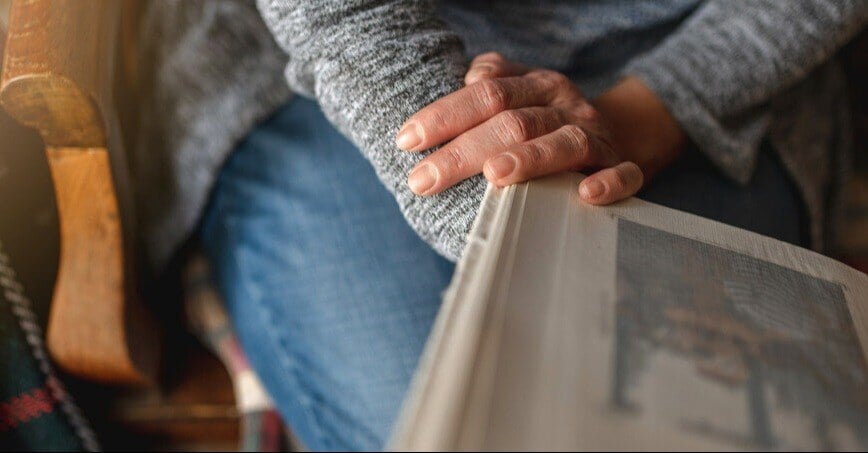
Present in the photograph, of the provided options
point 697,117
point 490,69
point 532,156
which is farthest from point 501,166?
point 697,117

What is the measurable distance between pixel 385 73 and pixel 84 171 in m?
0.23

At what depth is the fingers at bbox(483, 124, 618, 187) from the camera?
36 cm

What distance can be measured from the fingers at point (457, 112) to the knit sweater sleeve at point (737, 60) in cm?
18

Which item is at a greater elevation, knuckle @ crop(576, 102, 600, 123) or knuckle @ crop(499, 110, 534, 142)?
knuckle @ crop(499, 110, 534, 142)

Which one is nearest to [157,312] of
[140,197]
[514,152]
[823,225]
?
[140,197]

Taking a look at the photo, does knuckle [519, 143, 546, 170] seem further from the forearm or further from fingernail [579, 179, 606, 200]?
the forearm

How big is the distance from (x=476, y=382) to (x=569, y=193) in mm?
160

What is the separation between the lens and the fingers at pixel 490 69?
45cm

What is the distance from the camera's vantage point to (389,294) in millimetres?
509

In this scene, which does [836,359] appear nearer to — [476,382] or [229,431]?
[476,382]

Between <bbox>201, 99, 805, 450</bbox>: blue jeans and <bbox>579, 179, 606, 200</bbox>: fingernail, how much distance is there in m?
0.18

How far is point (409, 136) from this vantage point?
0.39 metres

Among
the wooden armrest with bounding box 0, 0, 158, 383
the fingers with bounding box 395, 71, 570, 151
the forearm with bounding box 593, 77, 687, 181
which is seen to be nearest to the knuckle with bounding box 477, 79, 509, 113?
the fingers with bounding box 395, 71, 570, 151

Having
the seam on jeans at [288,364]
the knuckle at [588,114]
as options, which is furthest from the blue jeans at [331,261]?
the knuckle at [588,114]
